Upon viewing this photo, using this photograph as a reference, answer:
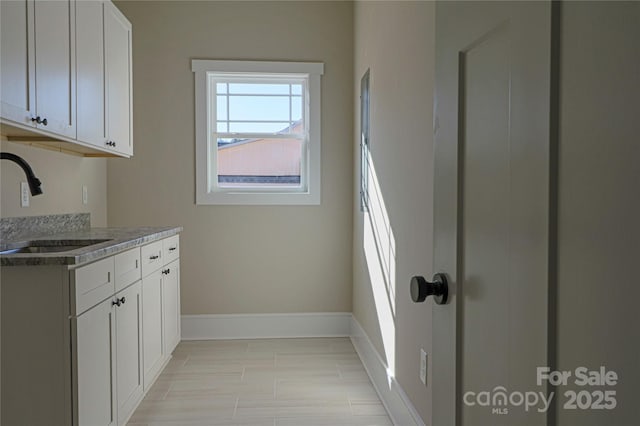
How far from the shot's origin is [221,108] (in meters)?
4.02

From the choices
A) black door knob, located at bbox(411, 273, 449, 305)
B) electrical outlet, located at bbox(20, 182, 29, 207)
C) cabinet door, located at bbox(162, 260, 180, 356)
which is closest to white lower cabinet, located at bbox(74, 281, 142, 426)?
cabinet door, located at bbox(162, 260, 180, 356)

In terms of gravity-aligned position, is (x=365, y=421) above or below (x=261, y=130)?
below

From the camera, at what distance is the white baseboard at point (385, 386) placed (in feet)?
7.10

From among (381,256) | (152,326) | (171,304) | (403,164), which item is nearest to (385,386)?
(381,256)

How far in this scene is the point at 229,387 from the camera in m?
2.89

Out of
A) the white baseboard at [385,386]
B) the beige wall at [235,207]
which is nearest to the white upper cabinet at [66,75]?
the beige wall at [235,207]

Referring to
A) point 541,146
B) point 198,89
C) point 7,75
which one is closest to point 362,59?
point 198,89

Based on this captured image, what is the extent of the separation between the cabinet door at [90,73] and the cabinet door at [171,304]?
93 cm

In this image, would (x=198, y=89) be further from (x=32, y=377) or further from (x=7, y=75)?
(x=32, y=377)

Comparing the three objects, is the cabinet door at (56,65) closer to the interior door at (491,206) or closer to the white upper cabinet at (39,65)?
the white upper cabinet at (39,65)

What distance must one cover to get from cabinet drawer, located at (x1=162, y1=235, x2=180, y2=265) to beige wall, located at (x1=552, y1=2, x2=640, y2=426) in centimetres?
270

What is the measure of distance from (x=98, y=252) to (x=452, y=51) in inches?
62.3

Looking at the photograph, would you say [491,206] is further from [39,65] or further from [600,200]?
[39,65]

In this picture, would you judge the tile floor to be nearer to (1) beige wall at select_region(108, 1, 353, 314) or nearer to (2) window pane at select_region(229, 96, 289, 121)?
(1) beige wall at select_region(108, 1, 353, 314)
